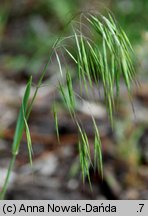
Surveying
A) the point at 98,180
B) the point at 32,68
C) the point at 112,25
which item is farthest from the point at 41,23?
the point at 112,25

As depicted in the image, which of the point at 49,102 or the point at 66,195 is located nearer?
the point at 66,195

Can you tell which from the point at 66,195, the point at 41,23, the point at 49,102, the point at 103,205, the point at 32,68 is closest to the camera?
the point at 103,205

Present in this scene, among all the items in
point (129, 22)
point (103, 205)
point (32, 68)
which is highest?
point (129, 22)

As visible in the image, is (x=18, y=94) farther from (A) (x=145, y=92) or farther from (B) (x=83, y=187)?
(B) (x=83, y=187)

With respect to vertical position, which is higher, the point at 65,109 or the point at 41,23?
the point at 41,23

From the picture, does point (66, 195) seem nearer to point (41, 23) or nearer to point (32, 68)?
point (32, 68)

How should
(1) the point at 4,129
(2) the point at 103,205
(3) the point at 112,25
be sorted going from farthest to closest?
(1) the point at 4,129 → (2) the point at 103,205 → (3) the point at 112,25
